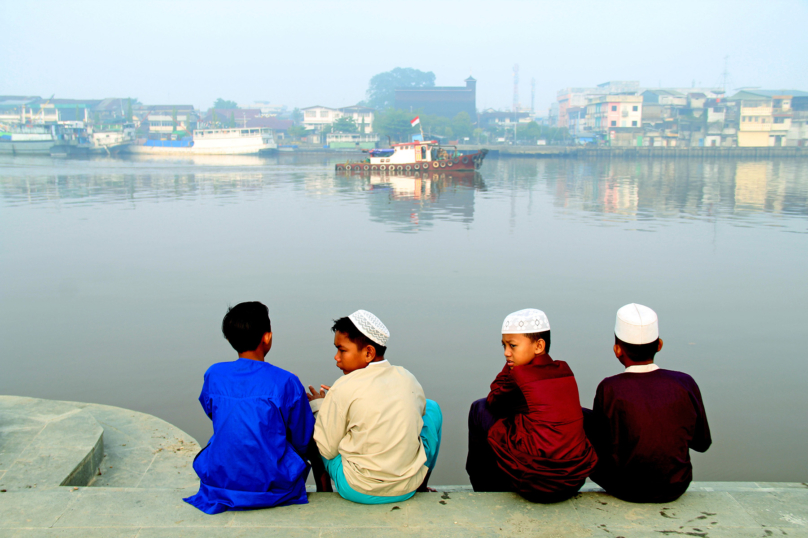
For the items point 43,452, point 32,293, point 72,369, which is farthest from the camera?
point 32,293

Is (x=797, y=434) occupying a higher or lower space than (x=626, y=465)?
lower

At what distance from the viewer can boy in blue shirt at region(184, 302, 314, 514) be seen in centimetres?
230

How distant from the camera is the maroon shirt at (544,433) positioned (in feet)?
7.50

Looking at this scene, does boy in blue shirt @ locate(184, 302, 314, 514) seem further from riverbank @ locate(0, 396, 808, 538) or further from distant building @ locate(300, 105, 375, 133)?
distant building @ locate(300, 105, 375, 133)

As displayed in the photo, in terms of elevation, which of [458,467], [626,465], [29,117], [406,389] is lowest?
[458,467]

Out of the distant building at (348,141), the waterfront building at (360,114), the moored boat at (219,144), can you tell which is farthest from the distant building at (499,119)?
the moored boat at (219,144)

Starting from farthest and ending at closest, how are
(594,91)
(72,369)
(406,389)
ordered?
(594,91)
(72,369)
(406,389)

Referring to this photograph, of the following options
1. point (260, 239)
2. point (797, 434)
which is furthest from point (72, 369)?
point (260, 239)

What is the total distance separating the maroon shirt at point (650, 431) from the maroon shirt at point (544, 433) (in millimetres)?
123

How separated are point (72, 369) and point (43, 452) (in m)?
2.44

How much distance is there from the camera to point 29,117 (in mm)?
85562

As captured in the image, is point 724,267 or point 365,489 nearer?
point 365,489

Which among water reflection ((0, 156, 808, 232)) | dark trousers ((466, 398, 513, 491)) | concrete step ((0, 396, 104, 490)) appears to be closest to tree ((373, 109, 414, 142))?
water reflection ((0, 156, 808, 232))

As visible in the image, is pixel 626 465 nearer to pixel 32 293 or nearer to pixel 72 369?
pixel 72 369
